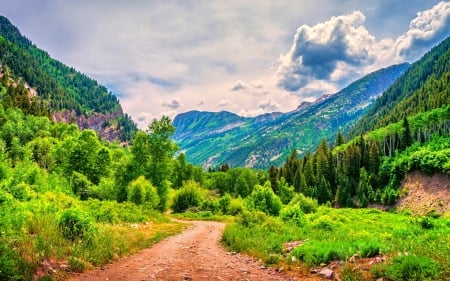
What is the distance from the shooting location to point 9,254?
1041 centimetres

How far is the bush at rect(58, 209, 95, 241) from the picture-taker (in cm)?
1619

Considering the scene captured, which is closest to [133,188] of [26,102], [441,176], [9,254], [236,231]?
[236,231]

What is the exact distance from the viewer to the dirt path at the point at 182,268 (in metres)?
13.1

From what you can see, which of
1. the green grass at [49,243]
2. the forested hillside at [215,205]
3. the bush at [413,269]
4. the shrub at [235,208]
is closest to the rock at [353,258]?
the forested hillside at [215,205]

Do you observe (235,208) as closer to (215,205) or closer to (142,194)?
(215,205)

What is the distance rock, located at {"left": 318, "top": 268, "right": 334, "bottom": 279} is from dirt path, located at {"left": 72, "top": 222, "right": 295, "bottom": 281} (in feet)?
4.66

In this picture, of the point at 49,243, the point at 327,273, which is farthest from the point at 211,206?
the point at 327,273

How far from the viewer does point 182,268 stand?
1505cm

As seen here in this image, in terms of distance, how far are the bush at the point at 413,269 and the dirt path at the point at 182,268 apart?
415cm

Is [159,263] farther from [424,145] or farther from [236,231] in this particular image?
[424,145]

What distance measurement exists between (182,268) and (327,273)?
6162mm

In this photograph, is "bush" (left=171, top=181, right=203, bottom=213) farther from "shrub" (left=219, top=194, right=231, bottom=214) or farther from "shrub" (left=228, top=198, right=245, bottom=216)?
"shrub" (left=228, top=198, right=245, bottom=216)

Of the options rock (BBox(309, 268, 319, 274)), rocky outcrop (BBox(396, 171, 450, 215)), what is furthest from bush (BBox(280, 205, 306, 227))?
rocky outcrop (BBox(396, 171, 450, 215))

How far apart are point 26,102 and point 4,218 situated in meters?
174
